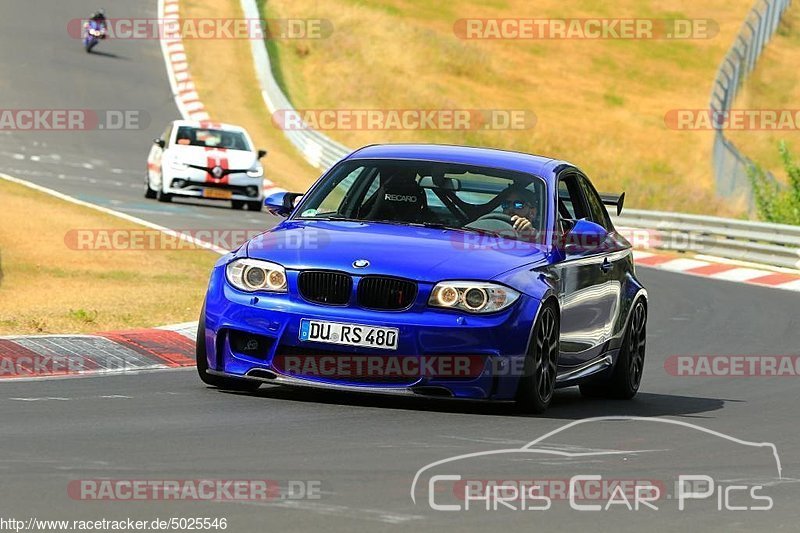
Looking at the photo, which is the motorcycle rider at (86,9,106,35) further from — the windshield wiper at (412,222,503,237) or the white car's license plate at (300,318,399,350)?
the white car's license plate at (300,318,399,350)

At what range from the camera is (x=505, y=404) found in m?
9.80

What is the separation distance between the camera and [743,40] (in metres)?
50.7

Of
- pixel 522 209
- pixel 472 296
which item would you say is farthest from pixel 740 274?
pixel 472 296

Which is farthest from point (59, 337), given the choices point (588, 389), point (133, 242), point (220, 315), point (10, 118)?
point (10, 118)

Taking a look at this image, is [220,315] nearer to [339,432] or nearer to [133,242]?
[339,432]

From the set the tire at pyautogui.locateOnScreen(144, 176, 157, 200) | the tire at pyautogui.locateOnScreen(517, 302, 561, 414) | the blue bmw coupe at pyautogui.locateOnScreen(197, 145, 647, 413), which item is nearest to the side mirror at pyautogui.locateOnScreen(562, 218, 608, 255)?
the blue bmw coupe at pyautogui.locateOnScreen(197, 145, 647, 413)

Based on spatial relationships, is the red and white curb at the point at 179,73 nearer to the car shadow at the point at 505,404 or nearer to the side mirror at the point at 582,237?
the car shadow at the point at 505,404

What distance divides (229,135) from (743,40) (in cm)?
2568

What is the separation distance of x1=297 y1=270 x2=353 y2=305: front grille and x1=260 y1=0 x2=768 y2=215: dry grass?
26.9 meters

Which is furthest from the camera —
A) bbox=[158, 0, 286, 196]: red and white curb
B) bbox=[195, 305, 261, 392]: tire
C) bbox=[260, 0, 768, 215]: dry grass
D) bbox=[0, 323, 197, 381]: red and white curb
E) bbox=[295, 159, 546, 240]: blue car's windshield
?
bbox=[260, 0, 768, 215]: dry grass

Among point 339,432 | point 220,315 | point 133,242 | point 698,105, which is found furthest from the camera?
point 698,105

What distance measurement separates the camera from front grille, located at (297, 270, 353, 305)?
8984 millimetres

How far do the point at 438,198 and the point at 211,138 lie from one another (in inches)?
750

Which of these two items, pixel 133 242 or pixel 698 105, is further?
pixel 698 105
